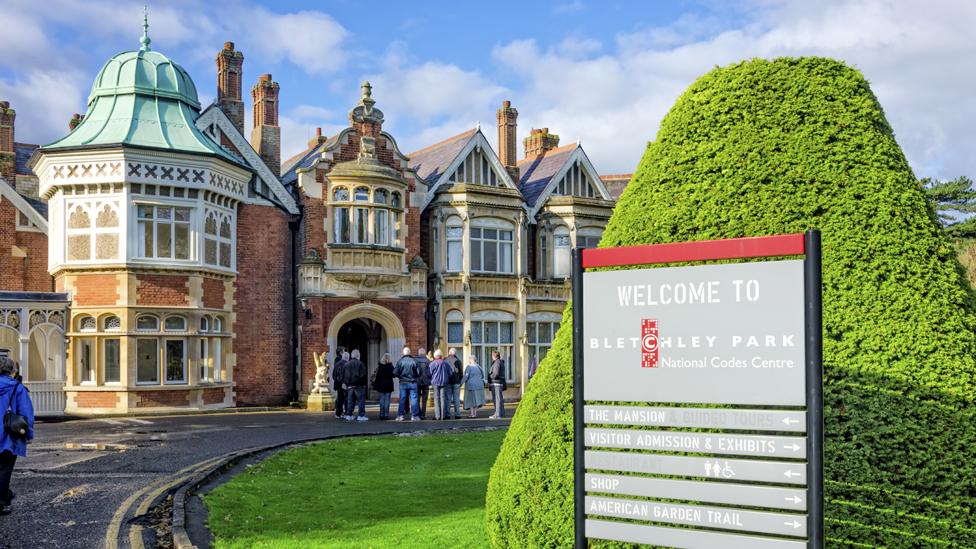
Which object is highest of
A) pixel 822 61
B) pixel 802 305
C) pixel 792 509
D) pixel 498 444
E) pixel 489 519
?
pixel 822 61

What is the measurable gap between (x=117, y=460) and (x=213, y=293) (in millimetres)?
12441

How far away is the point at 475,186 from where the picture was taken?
30.5 m

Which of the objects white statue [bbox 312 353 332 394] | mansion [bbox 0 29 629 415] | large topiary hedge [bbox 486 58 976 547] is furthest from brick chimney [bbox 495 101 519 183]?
large topiary hedge [bbox 486 58 976 547]

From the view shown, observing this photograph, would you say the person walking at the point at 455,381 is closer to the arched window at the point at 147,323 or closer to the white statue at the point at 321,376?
the white statue at the point at 321,376

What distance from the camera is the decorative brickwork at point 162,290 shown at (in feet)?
80.6

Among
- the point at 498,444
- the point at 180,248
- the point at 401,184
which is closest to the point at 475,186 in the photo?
the point at 401,184

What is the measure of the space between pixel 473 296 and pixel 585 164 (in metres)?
6.98

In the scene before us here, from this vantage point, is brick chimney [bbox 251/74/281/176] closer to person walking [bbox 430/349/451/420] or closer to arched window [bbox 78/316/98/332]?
arched window [bbox 78/316/98/332]

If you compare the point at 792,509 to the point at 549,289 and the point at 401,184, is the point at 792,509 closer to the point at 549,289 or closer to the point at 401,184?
the point at 401,184

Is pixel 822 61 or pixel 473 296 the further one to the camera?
pixel 473 296

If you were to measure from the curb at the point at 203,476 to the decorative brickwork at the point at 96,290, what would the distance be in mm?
10181

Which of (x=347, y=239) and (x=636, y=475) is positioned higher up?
(x=347, y=239)

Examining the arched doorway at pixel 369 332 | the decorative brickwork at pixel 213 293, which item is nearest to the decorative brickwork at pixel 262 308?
the decorative brickwork at pixel 213 293

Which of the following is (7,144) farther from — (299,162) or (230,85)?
(299,162)
